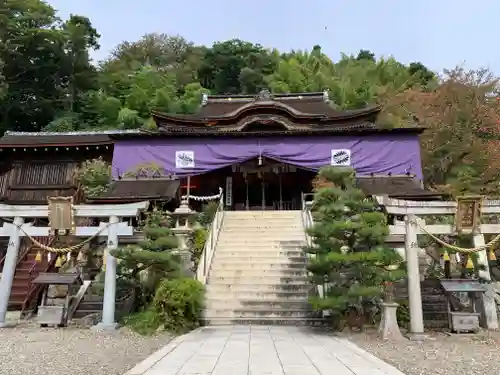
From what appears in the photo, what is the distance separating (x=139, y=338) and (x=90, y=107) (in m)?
28.4

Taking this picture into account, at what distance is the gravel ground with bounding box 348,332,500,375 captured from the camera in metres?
5.39

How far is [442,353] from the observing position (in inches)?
254

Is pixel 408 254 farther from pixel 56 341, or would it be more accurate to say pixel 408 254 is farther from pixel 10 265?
pixel 10 265

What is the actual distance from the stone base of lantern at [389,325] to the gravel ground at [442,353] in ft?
0.55

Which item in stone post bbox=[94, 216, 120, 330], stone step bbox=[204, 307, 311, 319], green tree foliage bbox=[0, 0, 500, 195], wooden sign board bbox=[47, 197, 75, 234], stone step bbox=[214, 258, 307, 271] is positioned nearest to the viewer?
stone post bbox=[94, 216, 120, 330]

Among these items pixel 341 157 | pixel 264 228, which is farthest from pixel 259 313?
pixel 341 157

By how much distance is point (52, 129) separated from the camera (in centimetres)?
2764

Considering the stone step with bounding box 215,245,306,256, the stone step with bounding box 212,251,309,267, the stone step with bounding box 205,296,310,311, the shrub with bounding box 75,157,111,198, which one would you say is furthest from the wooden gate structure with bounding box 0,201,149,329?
the shrub with bounding box 75,157,111,198

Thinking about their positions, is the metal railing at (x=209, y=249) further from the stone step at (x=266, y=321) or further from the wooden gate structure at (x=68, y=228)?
the wooden gate structure at (x=68, y=228)

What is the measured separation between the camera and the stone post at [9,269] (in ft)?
30.5

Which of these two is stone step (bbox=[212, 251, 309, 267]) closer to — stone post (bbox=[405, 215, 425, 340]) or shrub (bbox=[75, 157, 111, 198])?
stone post (bbox=[405, 215, 425, 340])

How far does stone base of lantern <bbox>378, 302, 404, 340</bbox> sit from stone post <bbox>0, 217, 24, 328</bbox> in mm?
8432

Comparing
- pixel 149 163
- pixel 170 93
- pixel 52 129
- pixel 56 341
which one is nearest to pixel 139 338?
pixel 56 341

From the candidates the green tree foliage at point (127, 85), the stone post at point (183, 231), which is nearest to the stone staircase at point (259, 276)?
the stone post at point (183, 231)
